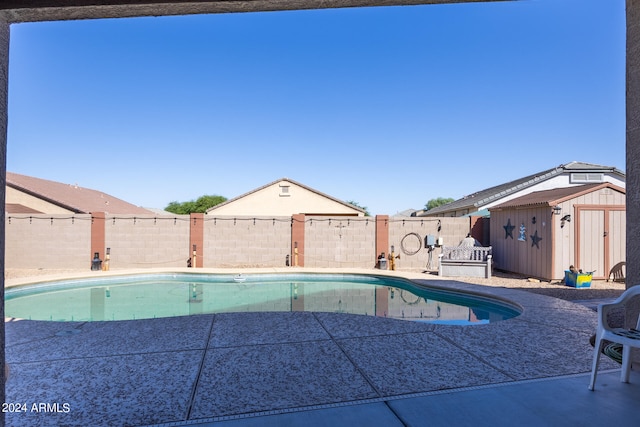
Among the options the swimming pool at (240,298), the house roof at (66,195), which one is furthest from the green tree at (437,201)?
the swimming pool at (240,298)

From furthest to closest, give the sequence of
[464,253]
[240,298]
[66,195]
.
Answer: [66,195] < [464,253] < [240,298]

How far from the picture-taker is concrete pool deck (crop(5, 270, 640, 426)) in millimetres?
2459

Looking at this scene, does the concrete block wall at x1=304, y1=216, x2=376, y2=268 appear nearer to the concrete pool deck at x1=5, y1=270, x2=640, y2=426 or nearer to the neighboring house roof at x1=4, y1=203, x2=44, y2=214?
the concrete pool deck at x1=5, y1=270, x2=640, y2=426

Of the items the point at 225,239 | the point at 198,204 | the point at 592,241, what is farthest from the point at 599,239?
the point at 198,204

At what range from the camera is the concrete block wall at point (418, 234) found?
1389 centimetres

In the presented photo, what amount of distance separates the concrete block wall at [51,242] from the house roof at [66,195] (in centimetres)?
563

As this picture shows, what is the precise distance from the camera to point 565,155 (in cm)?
1905

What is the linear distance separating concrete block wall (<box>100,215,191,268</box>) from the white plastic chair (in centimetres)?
1340

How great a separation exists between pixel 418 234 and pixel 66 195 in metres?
21.4

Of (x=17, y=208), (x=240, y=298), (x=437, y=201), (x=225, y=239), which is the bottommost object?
(x=240, y=298)

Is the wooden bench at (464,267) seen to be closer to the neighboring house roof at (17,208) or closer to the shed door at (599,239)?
the shed door at (599,239)

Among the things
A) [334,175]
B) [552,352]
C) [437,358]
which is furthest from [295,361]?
[334,175]

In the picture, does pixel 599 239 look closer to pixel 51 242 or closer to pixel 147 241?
pixel 147 241

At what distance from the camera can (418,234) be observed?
14.0 m
